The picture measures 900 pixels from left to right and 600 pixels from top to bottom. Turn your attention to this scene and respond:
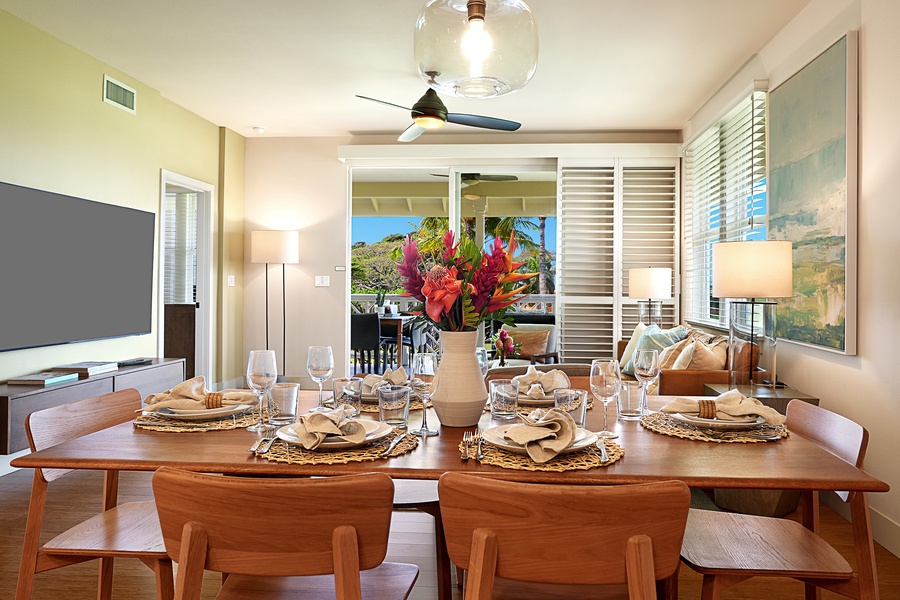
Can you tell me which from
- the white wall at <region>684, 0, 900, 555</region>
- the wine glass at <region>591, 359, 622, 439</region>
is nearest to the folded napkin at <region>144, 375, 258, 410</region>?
the wine glass at <region>591, 359, 622, 439</region>

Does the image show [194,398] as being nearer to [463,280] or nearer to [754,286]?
[463,280]

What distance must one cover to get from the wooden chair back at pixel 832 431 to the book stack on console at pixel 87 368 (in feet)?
12.1

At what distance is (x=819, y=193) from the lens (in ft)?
10.5

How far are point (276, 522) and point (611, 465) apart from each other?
71 cm

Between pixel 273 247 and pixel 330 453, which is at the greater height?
pixel 273 247

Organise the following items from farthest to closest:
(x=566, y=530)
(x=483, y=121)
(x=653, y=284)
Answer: (x=653, y=284) → (x=483, y=121) → (x=566, y=530)

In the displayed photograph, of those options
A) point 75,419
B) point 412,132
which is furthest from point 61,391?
point 412,132

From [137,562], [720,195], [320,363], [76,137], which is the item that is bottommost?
[137,562]

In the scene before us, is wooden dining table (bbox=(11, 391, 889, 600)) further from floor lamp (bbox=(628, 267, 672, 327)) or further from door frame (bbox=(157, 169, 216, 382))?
door frame (bbox=(157, 169, 216, 382))

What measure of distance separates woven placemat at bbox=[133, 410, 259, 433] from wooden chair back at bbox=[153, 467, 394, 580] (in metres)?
0.59

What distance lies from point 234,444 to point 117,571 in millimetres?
1379

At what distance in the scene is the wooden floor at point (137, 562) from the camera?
2246 millimetres

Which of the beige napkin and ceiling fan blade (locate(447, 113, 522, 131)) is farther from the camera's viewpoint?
ceiling fan blade (locate(447, 113, 522, 131))

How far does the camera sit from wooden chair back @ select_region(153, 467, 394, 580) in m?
1.08
